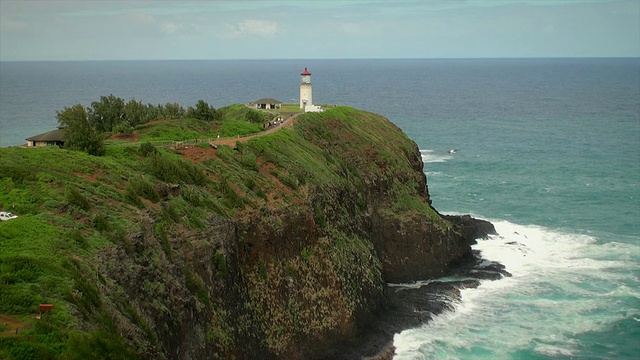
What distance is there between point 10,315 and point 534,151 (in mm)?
95649

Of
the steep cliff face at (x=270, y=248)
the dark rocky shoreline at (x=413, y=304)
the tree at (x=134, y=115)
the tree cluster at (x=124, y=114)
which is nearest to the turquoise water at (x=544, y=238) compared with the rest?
the dark rocky shoreline at (x=413, y=304)

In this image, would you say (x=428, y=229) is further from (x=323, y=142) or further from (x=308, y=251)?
(x=308, y=251)

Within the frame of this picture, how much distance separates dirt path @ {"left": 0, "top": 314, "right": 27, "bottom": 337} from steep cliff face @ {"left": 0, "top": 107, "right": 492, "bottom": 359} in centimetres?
211

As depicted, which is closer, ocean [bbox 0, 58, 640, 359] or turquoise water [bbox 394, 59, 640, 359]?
turquoise water [bbox 394, 59, 640, 359]

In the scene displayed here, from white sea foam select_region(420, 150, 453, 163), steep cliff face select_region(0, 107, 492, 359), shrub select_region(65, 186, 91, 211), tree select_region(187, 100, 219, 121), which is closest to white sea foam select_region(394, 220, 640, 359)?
steep cliff face select_region(0, 107, 492, 359)

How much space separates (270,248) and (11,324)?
68.1 feet

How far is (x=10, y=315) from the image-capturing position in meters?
26.1

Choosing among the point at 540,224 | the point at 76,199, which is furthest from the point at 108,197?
the point at 540,224

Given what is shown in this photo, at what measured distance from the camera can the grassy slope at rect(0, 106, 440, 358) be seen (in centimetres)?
2669

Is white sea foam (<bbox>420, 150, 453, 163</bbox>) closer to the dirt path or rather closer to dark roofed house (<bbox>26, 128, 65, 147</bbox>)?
dark roofed house (<bbox>26, 128, 65, 147</bbox>)

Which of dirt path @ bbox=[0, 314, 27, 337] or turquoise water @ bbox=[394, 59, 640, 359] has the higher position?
dirt path @ bbox=[0, 314, 27, 337]

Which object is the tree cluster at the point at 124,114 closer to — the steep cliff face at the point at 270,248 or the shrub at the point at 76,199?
the steep cliff face at the point at 270,248

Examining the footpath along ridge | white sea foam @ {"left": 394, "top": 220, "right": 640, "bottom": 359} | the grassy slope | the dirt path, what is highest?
the footpath along ridge

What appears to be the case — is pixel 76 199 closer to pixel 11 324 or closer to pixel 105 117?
pixel 11 324
